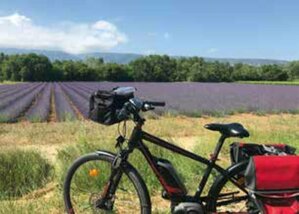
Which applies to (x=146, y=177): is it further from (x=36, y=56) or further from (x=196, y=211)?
(x=36, y=56)

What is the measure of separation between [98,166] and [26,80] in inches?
3357

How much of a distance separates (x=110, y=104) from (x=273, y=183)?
1274mm

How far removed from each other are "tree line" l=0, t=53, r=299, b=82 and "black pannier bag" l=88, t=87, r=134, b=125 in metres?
68.8

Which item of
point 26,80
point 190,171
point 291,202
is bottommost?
point 26,80

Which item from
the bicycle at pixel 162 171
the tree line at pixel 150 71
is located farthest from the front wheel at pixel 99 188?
the tree line at pixel 150 71

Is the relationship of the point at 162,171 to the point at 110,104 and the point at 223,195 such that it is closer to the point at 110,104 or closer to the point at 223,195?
the point at 223,195

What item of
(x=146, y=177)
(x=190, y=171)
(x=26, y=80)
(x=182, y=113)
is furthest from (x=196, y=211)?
(x=26, y=80)

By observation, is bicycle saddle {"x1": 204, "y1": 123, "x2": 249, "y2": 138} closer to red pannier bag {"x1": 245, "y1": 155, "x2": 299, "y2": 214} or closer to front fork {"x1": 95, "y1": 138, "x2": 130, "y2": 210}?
red pannier bag {"x1": 245, "y1": 155, "x2": 299, "y2": 214}

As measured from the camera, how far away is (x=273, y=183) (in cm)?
368

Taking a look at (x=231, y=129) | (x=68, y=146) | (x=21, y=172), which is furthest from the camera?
(x=68, y=146)

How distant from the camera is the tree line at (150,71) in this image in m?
74.6

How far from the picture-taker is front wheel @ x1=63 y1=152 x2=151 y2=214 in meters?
3.82

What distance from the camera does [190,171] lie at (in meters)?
6.18

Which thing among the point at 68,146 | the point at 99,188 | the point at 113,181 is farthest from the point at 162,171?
the point at 68,146
